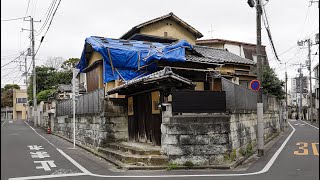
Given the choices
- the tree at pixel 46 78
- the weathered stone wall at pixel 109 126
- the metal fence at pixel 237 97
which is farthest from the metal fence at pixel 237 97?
the tree at pixel 46 78

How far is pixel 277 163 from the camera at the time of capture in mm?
13602

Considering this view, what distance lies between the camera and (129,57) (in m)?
18.4

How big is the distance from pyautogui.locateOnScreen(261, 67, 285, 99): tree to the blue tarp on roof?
1939 cm

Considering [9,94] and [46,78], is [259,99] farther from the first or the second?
[9,94]

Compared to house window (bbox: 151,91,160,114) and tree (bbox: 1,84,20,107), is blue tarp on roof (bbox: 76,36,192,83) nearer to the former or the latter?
house window (bbox: 151,91,160,114)

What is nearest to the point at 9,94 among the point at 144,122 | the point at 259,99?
the point at 144,122

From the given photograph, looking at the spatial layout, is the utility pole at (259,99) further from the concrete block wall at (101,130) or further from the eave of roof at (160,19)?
the eave of roof at (160,19)

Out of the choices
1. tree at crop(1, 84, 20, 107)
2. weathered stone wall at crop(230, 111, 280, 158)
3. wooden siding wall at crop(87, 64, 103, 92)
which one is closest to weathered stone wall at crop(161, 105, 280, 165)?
weathered stone wall at crop(230, 111, 280, 158)

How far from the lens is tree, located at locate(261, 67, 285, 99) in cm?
3550

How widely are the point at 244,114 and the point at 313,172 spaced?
5.29 metres

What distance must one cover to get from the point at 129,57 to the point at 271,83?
2168cm

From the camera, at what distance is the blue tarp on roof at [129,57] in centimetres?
1739

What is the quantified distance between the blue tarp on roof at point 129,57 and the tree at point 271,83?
763 inches

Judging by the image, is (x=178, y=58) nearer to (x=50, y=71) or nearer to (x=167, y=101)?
(x=167, y=101)
